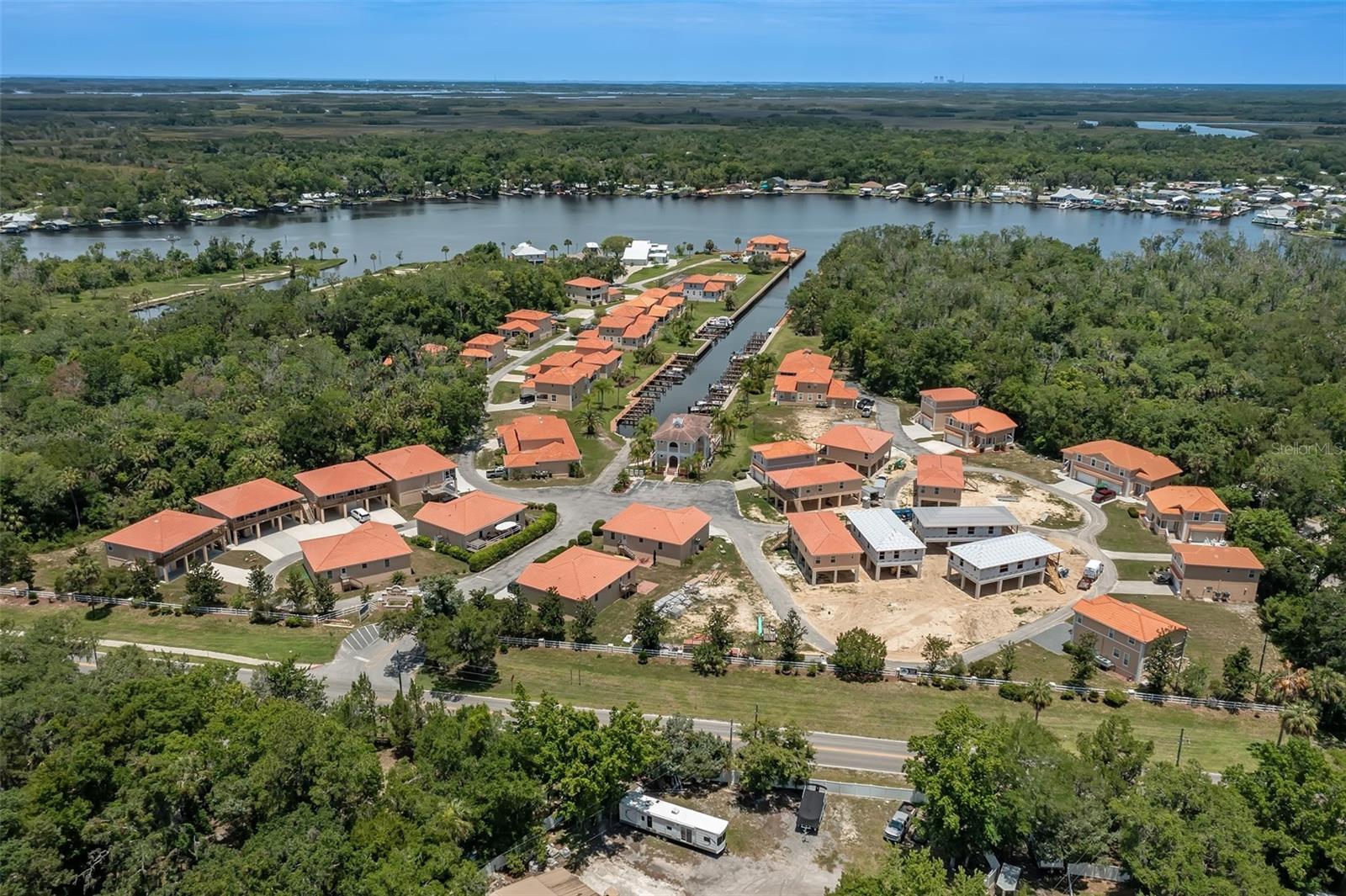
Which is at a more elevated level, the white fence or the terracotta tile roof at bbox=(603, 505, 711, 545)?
the terracotta tile roof at bbox=(603, 505, 711, 545)

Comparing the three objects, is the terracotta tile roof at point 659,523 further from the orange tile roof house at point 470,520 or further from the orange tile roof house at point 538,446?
the orange tile roof house at point 538,446

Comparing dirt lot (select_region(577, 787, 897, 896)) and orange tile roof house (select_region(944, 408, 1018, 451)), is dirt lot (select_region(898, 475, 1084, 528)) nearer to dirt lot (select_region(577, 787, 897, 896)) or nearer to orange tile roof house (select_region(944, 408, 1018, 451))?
orange tile roof house (select_region(944, 408, 1018, 451))

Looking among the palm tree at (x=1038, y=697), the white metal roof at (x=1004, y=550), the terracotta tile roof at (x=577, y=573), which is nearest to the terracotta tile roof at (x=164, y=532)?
the terracotta tile roof at (x=577, y=573)

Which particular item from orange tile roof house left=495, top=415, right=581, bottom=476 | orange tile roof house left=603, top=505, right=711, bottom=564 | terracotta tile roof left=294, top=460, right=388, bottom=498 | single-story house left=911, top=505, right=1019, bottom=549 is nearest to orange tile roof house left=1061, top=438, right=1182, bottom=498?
single-story house left=911, top=505, right=1019, bottom=549

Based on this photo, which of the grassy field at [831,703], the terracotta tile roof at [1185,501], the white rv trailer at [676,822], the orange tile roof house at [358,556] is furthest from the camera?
the terracotta tile roof at [1185,501]

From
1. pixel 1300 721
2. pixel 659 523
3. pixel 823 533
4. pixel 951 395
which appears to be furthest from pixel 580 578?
pixel 951 395

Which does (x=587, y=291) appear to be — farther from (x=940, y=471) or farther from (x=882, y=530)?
(x=882, y=530)
